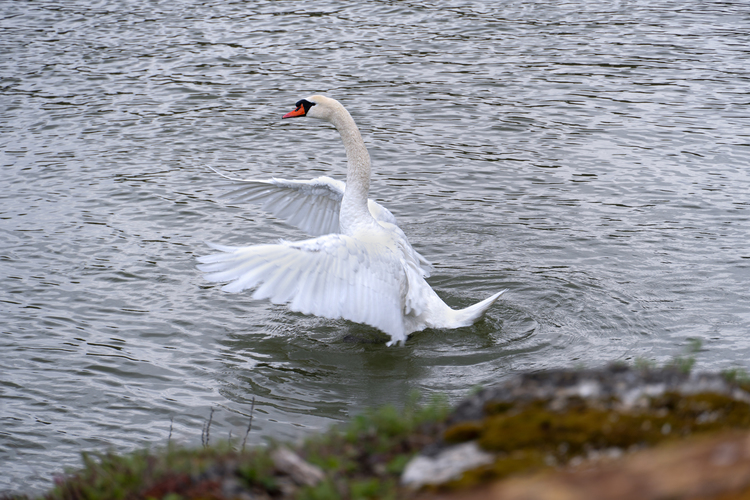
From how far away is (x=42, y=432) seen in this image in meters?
6.16

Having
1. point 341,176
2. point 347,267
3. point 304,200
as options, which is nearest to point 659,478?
point 347,267

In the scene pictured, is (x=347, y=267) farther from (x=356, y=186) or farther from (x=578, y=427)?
(x=578, y=427)

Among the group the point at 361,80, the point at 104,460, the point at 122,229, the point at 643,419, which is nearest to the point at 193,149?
the point at 122,229

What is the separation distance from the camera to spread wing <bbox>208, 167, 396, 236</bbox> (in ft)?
27.6

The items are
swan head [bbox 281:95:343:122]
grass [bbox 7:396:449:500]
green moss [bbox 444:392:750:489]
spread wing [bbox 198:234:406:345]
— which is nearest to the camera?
green moss [bbox 444:392:750:489]

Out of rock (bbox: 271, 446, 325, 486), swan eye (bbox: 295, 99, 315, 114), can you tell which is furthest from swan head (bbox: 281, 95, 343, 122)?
rock (bbox: 271, 446, 325, 486)

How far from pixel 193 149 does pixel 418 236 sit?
179 inches

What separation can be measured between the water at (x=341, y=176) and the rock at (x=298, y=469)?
109 inches

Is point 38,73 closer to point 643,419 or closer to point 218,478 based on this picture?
point 218,478

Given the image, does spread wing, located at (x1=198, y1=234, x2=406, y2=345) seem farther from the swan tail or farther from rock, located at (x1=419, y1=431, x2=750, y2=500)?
rock, located at (x1=419, y1=431, x2=750, y2=500)

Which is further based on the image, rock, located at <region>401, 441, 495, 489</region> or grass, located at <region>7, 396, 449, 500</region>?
grass, located at <region>7, 396, 449, 500</region>

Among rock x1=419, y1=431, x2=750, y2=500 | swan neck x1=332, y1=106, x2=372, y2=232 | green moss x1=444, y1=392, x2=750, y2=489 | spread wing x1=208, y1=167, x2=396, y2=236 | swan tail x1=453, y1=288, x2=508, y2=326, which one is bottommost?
swan tail x1=453, y1=288, x2=508, y2=326

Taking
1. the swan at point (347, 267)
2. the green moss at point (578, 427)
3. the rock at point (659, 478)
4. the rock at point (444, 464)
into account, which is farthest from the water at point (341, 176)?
the rock at point (659, 478)

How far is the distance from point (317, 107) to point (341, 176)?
393 cm
